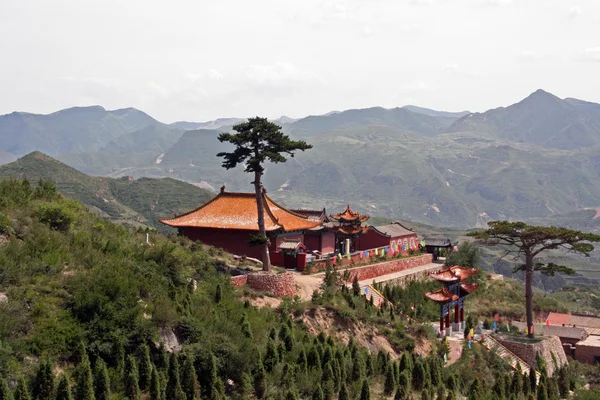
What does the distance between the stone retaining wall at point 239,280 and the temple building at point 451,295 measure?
9.62 metres

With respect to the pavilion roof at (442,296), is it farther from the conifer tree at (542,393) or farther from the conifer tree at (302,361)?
the conifer tree at (302,361)

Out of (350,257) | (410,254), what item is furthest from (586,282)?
(350,257)

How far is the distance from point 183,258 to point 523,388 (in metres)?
14.9

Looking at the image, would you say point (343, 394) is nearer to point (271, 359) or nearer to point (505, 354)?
point (271, 359)

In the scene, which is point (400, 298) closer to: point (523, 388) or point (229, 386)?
point (523, 388)

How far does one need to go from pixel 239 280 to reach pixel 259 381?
31.0ft

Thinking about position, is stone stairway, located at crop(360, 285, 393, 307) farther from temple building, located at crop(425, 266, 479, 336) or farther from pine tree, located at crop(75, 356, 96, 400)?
pine tree, located at crop(75, 356, 96, 400)

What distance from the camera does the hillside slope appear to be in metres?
109

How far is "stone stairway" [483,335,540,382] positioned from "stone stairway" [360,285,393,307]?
5.45 m

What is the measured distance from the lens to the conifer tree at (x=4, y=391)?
46.6ft

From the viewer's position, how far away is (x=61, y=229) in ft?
79.8

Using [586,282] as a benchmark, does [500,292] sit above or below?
above

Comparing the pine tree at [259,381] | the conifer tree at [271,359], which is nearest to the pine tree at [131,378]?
the pine tree at [259,381]

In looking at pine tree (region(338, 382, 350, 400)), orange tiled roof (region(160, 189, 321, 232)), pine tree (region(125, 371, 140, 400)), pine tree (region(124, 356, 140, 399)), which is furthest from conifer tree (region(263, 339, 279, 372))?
orange tiled roof (region(160, 189, 321, 232))
